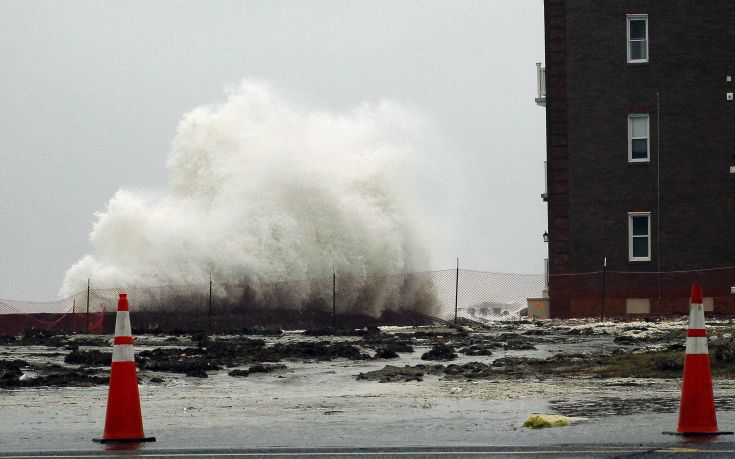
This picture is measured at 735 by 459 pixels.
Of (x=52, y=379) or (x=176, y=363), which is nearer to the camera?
(x=52, y=379)

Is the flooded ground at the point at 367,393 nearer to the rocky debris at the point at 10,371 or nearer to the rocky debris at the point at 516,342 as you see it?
the rocky debris at the point at 10,371

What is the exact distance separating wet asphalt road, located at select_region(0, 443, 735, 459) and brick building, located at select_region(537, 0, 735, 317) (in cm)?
3209

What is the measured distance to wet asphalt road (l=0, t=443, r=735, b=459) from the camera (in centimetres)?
838

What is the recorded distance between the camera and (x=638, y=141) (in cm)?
4094

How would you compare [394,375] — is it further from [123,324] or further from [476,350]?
[123,324]

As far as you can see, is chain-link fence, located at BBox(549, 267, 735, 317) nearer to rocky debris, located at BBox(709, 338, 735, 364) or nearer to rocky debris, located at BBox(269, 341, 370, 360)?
rocky debris, located at BBox(269, 341, 370, 360)

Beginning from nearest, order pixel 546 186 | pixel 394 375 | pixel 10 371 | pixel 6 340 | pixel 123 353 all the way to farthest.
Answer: pixel 123 353 < pixel 394 375 < pixel 10 371 < pixel 6 340 < pixel 546 186

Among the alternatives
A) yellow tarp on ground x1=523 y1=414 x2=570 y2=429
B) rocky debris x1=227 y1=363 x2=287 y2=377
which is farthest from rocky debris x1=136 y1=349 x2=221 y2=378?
yellow tarp on ground x1=523 y1=414 x2=570 y2=429

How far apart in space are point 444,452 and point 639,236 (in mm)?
33022

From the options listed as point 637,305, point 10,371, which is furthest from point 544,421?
point 637,305

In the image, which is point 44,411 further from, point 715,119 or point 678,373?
point 715,119

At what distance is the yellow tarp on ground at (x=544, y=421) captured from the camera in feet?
34.1

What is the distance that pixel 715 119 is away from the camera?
4072cm

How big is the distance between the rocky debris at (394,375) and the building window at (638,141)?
24.1 metres
